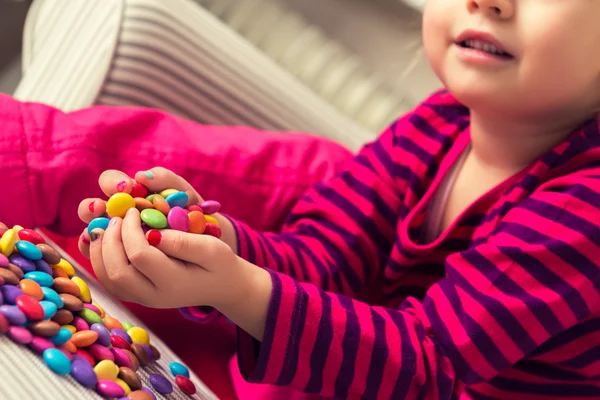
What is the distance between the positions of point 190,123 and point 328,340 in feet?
1.11

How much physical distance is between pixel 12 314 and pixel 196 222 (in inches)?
6.0

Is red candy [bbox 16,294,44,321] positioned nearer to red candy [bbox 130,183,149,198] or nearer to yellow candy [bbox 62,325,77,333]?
yellow candy [bbox 62,325,77,333]

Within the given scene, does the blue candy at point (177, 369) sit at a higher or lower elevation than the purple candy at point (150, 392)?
lower

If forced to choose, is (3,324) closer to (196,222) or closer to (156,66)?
(196,222)

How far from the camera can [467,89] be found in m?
0.58

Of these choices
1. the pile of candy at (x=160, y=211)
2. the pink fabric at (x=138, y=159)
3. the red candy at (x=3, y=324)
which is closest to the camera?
the red candy at (x=3, y=324)

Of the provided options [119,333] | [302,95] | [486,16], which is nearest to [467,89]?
[486,16]

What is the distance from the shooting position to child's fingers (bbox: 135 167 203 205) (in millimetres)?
555

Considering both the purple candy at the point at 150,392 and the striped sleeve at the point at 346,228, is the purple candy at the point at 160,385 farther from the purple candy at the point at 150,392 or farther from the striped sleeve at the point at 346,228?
the striped sleeve at the point at 346,228

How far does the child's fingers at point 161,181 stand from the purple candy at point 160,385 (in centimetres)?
14

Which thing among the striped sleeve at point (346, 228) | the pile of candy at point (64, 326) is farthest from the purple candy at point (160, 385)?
the striped sleeve at point (346, 228)

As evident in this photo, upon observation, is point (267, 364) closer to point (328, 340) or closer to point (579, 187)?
point (328, 340)

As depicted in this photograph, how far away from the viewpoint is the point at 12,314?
1.38 ft

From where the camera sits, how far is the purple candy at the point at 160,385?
504 mm
